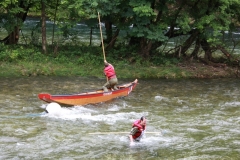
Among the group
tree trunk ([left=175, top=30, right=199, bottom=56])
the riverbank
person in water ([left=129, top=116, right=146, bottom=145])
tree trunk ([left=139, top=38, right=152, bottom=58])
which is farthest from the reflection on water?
tree trunk ([left=175, top=30, right=199, bottom=56])

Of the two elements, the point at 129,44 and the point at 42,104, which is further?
the point at 129,44

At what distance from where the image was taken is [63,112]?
15.0m

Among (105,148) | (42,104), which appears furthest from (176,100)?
(105,148)

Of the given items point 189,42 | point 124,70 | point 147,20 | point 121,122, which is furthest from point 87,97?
point 189,42

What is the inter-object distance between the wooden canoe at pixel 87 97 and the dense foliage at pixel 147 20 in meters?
4.87

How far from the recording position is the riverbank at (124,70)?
71.6 ft

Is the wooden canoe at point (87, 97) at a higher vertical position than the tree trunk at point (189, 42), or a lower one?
lower

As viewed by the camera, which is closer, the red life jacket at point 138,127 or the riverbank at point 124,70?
the red life jacket at point 138,127

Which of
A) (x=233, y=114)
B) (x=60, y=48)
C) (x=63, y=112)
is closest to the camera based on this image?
(x=63, y=112)

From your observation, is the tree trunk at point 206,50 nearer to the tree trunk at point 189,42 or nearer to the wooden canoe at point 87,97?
A: the tree trunk at point 189,42

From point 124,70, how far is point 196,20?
488cm

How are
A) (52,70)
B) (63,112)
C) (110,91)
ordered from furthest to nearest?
(52,70), (110,91), (63,112)

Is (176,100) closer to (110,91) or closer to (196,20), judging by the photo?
(110,91)

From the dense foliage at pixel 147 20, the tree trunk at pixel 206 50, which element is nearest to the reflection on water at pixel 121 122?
the dense foliage at pixel 147 20
